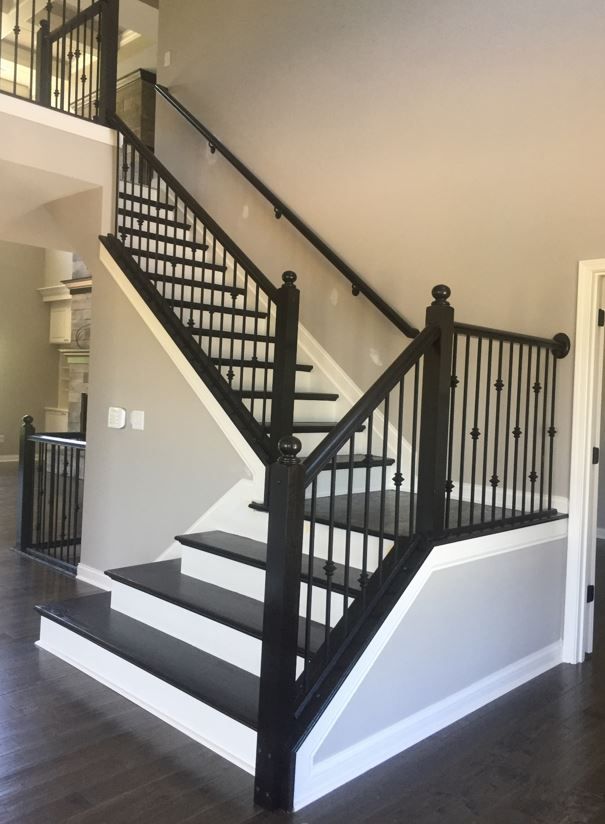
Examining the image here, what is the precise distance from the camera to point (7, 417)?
433 inches

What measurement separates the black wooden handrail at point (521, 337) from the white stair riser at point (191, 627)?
1.49m

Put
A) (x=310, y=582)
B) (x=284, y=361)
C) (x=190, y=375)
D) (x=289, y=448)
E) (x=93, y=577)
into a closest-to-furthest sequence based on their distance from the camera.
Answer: (x=289, y=448)
(x=310, y=582)
(x=284, y=361)
(x=190, y=375)
(x=93, y=577)

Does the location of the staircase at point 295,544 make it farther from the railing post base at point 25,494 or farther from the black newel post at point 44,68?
the railing post base at point 25,494

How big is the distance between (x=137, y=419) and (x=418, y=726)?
8.02 feet

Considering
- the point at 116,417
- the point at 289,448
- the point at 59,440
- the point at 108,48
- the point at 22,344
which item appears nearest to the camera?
the point at 289,448

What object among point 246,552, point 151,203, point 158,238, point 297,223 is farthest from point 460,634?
point 151,203

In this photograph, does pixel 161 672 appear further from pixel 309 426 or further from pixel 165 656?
pixel 309 426

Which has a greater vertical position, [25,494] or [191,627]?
[25,494]

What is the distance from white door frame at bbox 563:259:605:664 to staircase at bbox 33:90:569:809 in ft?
0.40

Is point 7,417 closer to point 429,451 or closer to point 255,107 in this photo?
point 255,107

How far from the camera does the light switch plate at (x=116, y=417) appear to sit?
14.1 feet

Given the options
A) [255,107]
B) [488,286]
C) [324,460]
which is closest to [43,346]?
[255,107]

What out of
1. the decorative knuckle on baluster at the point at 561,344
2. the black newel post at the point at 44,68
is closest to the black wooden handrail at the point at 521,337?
the decorative knuckle on baluster at the point at 561,344

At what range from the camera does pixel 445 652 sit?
9.14 feet
